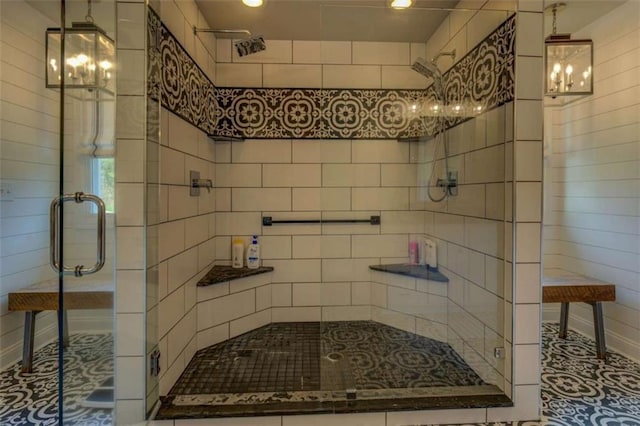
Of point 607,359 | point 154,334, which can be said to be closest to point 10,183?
point 154,334

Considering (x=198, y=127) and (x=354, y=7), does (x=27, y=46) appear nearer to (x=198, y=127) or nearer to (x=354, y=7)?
(x=198, y=127)

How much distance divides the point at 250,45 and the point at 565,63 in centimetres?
187

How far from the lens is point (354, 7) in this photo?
1.93m

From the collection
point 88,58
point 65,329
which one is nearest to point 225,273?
point 65,329

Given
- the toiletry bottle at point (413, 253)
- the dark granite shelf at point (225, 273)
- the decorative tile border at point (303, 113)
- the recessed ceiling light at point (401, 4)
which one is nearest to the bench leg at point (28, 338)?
the dark granite shelf at point (225, 273)

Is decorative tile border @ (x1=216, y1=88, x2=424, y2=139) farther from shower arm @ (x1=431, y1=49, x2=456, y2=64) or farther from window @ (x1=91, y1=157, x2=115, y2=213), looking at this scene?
window @ (x1=91, y1=157, x2=115, y2=213)

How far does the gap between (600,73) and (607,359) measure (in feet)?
5.95

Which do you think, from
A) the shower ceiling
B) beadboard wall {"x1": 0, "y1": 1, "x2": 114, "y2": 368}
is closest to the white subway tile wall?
the shower ceiling

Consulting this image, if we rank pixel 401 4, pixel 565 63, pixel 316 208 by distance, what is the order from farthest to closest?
pixel 316 208 → pixel 401 4 → pixel 565 63

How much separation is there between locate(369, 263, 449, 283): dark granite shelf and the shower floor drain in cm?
64

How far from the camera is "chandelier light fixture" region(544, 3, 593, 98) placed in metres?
1.72

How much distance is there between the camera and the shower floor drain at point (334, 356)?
1.82 metres

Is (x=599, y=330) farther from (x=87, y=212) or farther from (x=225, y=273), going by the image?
(x=87, y=212)

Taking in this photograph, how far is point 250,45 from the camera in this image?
215 cm
